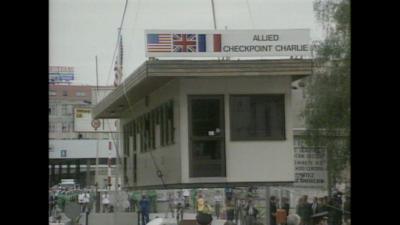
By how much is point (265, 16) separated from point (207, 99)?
3.47ft

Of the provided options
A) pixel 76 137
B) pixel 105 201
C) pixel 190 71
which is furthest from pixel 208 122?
pixel 76 137

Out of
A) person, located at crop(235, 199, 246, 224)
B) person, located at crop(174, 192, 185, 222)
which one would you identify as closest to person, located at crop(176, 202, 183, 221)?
person, located at crop(174, 192, 185, 222)

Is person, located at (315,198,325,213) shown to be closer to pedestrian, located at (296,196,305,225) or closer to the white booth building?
pedestrian, located at (296,196,305,225)

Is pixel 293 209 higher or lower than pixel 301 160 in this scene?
lower

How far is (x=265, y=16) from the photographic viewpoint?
3.36 m

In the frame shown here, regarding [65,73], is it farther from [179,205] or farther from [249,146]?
[249,146]

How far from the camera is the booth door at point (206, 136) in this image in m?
4.20

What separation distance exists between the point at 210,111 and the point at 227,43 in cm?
67

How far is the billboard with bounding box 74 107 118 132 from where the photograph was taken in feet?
10.3

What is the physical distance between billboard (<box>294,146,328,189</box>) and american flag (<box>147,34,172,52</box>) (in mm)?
1071

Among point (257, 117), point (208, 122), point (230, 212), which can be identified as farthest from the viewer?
point (257, 117)

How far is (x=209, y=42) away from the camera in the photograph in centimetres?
388
